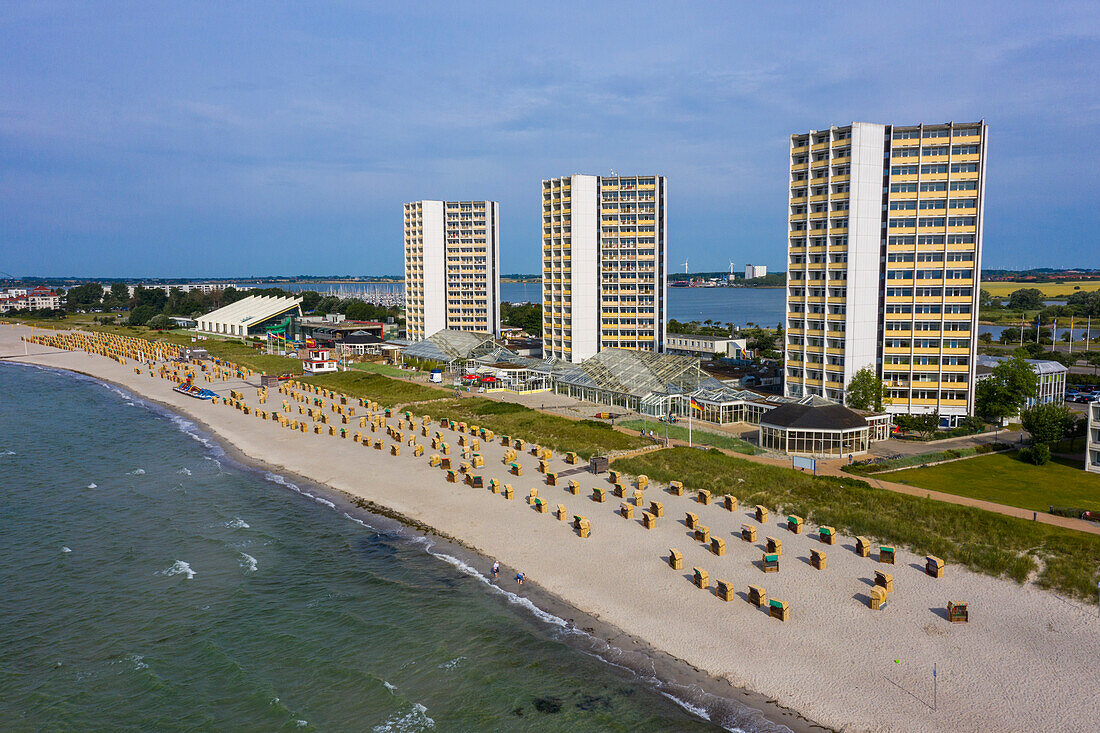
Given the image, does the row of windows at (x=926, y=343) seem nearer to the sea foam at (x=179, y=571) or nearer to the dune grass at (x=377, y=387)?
the dune grass at (x=377, y=387)

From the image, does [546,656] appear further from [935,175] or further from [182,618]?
[935,175]

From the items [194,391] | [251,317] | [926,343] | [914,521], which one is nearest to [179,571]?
[914,521]

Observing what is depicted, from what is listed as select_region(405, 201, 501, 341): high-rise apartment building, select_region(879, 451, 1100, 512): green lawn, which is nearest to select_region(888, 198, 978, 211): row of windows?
select_region(879, 451, 1100, 512): green lawn

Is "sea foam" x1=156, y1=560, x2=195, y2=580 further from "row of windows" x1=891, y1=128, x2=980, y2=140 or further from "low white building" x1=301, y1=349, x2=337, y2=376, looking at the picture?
"low white building" x1=301, y1=349, x2=337, y2=376

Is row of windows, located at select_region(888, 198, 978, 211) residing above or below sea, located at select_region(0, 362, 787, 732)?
above

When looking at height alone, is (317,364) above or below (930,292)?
below

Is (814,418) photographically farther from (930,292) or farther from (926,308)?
(930,292)

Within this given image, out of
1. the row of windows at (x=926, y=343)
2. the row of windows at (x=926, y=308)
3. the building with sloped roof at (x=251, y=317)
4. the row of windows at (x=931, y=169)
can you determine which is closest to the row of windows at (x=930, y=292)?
the row of windows at (x=926, y=308)
